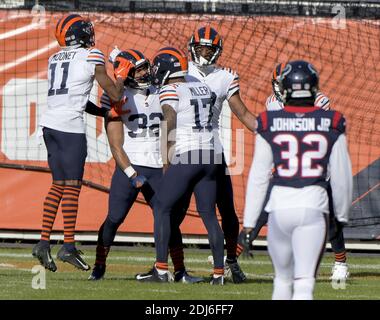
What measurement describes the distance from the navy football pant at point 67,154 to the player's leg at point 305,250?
139 inches

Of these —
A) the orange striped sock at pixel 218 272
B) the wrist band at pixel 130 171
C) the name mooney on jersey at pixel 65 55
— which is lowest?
the orange striped sock at pixel 218 272

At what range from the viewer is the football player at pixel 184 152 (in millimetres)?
9438

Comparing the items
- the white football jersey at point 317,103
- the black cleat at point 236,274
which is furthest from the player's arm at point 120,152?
the white football jersey at point 317,103

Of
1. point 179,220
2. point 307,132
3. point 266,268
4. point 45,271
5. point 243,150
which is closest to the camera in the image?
point 307,132

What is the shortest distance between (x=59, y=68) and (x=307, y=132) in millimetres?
3716

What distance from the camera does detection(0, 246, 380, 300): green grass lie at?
8938 millimetres

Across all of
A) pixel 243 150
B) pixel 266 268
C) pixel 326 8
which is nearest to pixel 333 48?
pixel 326 8

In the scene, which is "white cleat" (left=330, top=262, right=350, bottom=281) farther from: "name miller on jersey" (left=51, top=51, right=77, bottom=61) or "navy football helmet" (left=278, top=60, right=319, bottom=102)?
"navy football helmet" (left=278, top=60, right=319, bottom=102)

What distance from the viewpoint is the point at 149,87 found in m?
9.97

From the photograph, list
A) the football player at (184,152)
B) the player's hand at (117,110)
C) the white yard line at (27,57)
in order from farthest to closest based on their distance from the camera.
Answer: the white yard line at (27,57) → the player's hand at (117,110) → the football player at (184,152)

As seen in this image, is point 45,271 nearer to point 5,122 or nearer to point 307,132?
point 5,122

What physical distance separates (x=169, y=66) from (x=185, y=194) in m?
1.04

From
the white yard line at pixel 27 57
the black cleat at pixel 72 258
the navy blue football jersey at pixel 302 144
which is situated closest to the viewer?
the navy blue football jersey at pixel 302 144

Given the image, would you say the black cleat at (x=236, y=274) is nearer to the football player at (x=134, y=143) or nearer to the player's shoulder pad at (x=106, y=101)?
the football player at (x=134, y=143)
